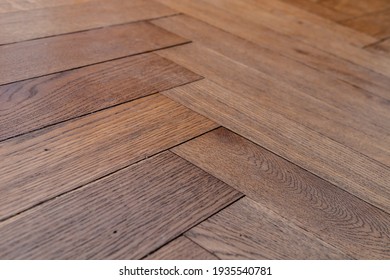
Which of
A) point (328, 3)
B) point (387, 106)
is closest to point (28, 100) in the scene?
point (387, 106)

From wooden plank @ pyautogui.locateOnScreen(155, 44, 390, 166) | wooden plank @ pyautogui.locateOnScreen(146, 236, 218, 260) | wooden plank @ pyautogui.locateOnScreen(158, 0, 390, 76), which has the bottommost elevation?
wooden plank @ pyautogui.locateOnScreen(158, 0, 390, 76)

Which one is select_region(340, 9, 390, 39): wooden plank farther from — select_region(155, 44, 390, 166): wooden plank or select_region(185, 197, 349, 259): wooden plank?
select_region(185, 197, 349, 259): wooden plank

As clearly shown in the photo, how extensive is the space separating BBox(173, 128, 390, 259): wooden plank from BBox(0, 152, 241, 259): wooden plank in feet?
0.08

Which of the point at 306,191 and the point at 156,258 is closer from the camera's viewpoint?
the point at 156,258

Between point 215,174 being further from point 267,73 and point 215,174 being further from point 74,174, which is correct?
point 267,73

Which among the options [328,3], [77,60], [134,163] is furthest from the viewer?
[328,3]

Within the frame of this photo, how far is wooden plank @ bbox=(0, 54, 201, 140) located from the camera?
56cm

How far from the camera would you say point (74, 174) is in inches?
19.1

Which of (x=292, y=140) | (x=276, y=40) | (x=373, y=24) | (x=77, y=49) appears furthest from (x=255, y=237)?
(x=373, y=24)

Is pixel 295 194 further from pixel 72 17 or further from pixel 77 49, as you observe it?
pixel 72 17

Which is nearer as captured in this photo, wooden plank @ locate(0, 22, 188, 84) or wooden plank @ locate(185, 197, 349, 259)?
wooden plank @ locate(185, 197, 349, 259)

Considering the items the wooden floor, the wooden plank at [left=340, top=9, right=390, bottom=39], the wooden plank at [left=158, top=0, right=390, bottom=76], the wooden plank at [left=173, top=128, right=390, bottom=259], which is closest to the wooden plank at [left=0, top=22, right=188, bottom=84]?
the wooden floor

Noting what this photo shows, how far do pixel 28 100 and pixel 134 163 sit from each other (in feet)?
0.55

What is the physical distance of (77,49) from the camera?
741 mm
